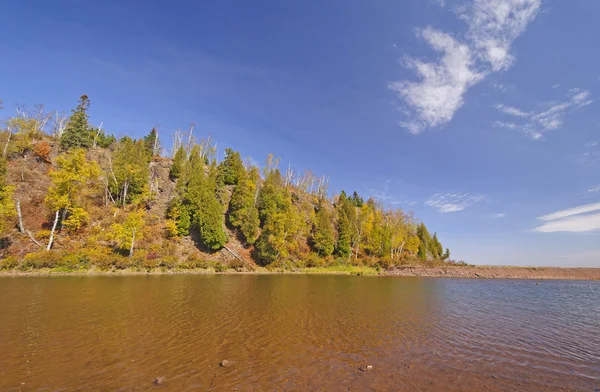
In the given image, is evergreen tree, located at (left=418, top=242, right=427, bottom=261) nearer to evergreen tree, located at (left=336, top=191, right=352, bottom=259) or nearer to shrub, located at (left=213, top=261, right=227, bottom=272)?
evergreen tree, located at (left=336, top=191, right=352, bottom=259)

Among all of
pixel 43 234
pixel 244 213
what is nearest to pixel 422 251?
pixel 244 213

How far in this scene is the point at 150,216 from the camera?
45531 mm

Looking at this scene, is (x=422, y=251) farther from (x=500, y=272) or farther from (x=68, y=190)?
(x=68, y=190)

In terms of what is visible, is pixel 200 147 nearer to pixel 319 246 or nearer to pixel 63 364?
pixel 319 246

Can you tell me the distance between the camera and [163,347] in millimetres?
9398

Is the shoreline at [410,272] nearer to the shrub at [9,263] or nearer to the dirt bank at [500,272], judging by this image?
the dirt bank at [500,272]

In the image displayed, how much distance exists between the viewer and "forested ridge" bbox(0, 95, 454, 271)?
3547 cm

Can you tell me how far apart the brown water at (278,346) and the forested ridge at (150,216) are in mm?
21019

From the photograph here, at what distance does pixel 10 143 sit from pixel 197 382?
67.2 meters

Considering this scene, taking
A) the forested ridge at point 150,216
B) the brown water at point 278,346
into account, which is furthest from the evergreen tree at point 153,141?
the brown water at point 278,346

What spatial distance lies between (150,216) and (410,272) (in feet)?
173

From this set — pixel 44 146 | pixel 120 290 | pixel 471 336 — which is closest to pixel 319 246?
pixel 120 290

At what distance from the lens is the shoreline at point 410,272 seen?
100 ft

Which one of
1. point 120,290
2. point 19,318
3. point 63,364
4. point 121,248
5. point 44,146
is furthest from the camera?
point 44,146
